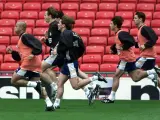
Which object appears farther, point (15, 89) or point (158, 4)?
point (158, 4)

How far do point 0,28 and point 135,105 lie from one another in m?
6.40

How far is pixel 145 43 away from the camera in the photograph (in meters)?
14.5

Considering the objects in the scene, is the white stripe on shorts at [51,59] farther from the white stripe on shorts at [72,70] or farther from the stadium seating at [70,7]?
the stadium seating at [70,7]

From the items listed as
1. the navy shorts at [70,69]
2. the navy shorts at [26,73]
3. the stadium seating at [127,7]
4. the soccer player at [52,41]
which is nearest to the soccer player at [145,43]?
the soccer player at [52,41]

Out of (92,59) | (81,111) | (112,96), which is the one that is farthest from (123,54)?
(92,59)

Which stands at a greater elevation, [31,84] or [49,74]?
[31,84]

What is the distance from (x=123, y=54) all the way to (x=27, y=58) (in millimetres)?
2353

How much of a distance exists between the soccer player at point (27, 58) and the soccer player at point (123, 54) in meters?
1.94

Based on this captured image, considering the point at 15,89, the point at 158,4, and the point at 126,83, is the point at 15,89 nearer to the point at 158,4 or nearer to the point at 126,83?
the point at 126,83

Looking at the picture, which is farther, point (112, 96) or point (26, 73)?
point (112, 96)

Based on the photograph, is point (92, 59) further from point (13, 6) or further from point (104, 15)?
point (13, 6)

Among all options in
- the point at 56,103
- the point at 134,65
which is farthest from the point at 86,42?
the point at 56,103

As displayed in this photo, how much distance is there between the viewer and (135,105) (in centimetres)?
1423

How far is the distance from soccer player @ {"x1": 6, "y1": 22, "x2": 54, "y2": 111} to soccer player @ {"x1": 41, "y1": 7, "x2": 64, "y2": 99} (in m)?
1.13
